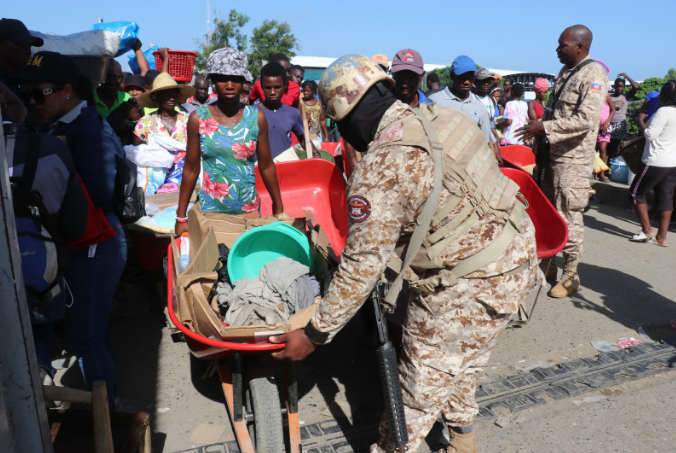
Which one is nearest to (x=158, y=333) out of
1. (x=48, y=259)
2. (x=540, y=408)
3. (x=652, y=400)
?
(x=48, y=259)

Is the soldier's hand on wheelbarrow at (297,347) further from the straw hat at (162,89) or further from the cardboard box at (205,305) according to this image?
the straw hat at (162,89)

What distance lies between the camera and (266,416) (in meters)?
2.77

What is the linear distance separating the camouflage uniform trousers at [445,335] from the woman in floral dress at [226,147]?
1684mm

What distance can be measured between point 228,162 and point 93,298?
1.30 metres

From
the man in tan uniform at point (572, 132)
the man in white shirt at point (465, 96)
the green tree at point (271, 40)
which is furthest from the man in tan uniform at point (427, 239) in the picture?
the green tree at point (271, 40)

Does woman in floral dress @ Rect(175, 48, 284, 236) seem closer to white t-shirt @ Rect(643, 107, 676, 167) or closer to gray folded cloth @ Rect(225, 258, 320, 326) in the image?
gray folded cloth @ Rect(225, 258, 320, 326)

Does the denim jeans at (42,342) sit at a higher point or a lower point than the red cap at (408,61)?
lower

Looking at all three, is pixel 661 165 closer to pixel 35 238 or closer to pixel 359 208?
pixel 359 208

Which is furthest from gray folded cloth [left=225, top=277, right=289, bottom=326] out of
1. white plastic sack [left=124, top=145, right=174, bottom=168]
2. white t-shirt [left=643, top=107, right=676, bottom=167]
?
white t-shirt [left=643, top=107, right=676, bottom=167]

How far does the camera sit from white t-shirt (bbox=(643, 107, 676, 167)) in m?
6.45

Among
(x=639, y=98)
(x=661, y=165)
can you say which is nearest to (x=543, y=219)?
(x=661, y=165)

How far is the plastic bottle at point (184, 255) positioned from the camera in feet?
10.5

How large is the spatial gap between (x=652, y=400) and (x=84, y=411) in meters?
3.31

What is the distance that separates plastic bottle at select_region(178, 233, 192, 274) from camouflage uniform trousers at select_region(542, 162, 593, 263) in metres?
3.38
